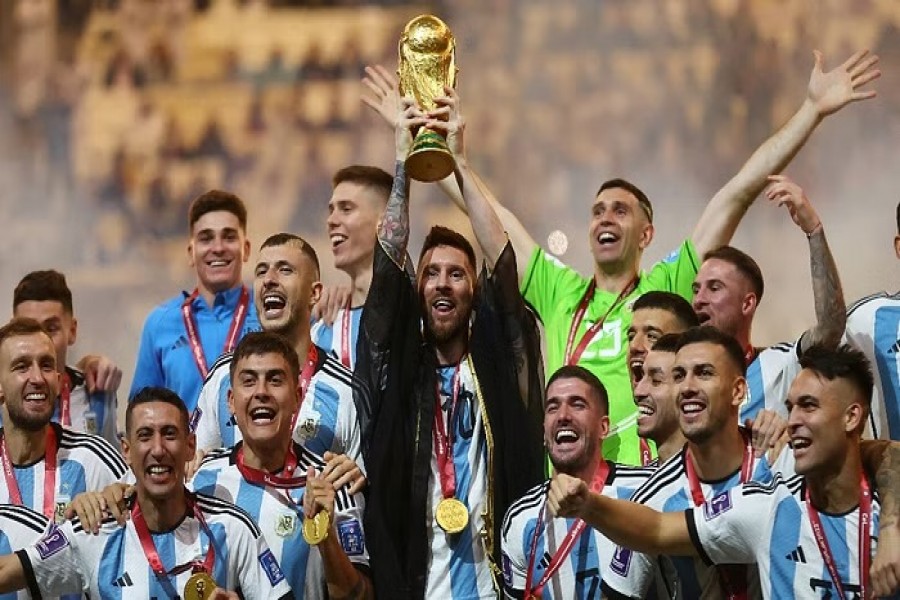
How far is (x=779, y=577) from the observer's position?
4789 millimetres

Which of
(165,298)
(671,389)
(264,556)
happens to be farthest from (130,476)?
(165,298)

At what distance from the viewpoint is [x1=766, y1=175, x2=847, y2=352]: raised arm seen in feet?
18.8

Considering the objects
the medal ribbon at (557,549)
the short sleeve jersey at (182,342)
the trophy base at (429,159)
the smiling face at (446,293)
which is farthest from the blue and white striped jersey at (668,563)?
the short sleeve jersey at (182,342)

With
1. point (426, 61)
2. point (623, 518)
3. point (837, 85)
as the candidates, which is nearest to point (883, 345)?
point (837, 85)

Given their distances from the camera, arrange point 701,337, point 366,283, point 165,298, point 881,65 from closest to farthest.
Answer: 1. point 701,337
2. point 366,283
3. point 881,65
4. point 165,298

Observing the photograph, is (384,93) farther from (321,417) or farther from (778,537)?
(778,537)

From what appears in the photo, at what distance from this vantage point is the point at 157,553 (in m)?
5.18

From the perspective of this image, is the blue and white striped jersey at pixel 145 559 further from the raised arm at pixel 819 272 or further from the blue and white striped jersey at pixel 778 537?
the raised arm at pixel 819 272

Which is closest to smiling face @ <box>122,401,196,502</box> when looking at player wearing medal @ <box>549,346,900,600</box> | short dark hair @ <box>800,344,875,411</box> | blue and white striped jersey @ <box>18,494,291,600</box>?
blue and white striped jersey @ <box>18,494,291,600</box>

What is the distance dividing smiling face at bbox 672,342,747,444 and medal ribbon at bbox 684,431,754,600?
3.7 inches

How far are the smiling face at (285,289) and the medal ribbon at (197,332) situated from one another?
1.31 feet

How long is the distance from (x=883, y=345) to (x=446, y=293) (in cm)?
134

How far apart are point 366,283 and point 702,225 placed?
110 centimetres

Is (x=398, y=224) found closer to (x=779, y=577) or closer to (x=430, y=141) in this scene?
(x=430, y=141)
